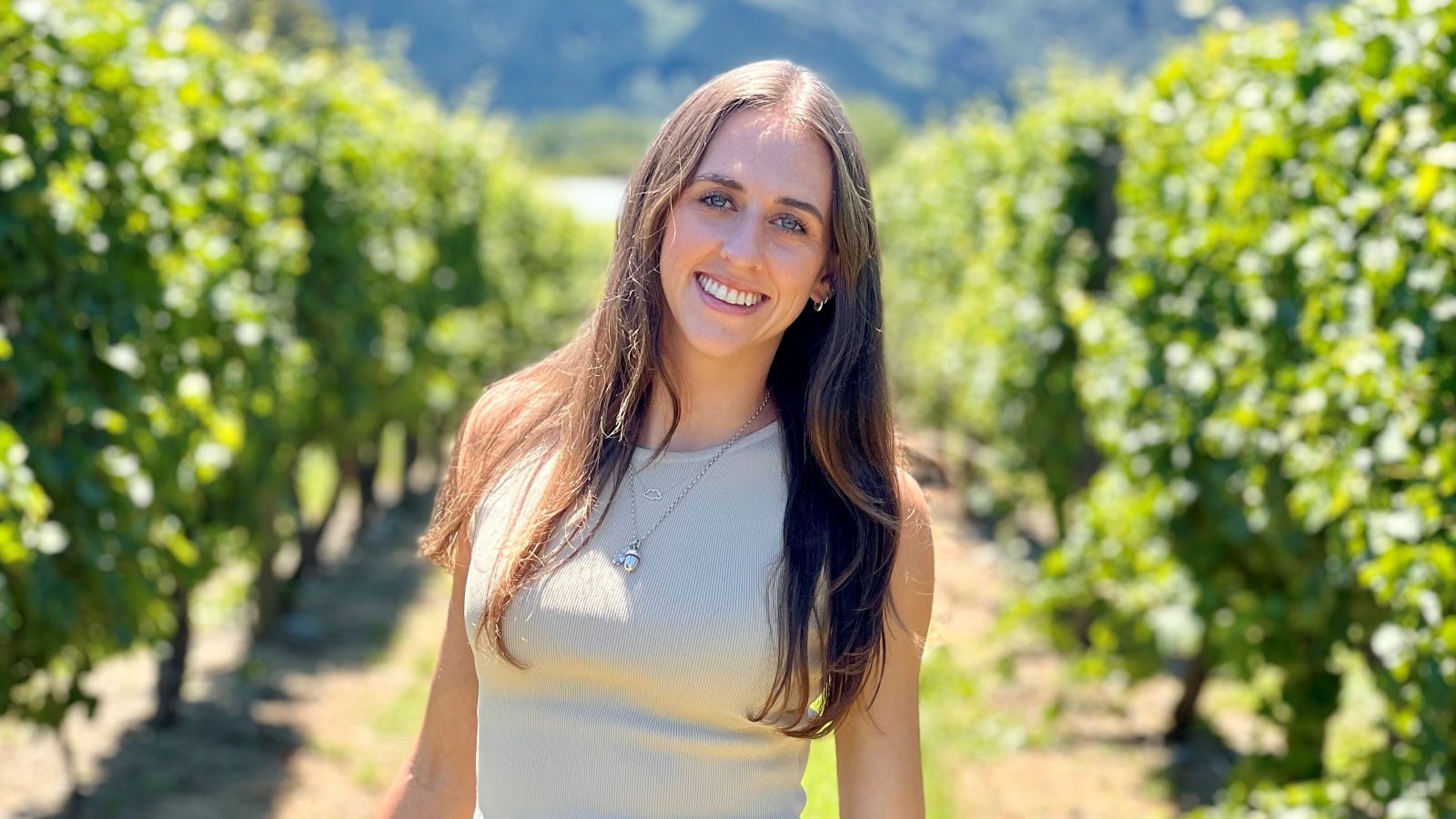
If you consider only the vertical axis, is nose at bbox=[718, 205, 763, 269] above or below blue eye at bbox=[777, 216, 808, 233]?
below

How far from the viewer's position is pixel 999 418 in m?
9.29

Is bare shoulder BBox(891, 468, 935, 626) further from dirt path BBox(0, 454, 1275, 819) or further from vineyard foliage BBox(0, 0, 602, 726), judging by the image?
dirt path BBox(0, 454, 1275, 819)

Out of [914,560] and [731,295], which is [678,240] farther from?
[914,560]

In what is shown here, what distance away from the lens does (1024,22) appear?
127625 mm

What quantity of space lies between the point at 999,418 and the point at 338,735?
4.43 metres

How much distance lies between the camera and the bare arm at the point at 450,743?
76.1 inches

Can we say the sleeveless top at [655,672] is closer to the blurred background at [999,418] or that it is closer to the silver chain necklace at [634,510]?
the silver chain necklace at [634,510]

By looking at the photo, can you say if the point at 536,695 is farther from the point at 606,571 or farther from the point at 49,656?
the point at 49,656

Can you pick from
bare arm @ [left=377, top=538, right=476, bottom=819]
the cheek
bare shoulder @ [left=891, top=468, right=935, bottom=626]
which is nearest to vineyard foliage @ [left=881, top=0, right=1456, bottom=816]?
bare shoulder @ [left=891, top=468, right=935, bottom=626]

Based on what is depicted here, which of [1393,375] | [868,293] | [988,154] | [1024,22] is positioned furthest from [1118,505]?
[1024,22]

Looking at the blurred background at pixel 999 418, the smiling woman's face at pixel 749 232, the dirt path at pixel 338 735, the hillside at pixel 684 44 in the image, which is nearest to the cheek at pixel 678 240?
the smiling woman's face at pixel 749 232

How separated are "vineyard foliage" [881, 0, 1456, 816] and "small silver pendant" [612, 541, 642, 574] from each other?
1.93 metres

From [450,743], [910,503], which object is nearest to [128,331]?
[450,743]

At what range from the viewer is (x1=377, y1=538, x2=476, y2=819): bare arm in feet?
6.34
